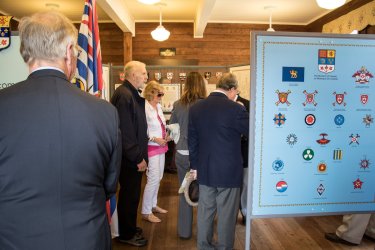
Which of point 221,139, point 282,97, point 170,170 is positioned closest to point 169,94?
point 170,170

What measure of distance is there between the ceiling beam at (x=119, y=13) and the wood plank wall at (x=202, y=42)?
37cm

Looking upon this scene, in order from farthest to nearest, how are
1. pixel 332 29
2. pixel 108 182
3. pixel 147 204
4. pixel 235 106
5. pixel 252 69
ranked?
1. pixel 332 29
2. pixel 147 204
3. pixel 235 106
4. pixel 252 69
5. pixel 108 182

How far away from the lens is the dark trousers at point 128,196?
9.02ft

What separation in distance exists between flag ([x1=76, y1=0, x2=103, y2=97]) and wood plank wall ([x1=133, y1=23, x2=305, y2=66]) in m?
5.42

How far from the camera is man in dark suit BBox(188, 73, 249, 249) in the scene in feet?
7.61

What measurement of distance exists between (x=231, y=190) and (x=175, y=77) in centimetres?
278

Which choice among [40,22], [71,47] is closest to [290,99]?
[71,47]

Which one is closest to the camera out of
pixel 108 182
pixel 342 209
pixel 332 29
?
pixel 108 182

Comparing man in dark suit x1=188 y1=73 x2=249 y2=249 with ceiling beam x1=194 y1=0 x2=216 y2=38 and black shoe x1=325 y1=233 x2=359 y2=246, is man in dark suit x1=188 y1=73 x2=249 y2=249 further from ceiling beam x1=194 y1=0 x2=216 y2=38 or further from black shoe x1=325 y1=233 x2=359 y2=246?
ceiling beam x1=194 y1=0 x2=216 y2=38

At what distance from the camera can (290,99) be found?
177cm

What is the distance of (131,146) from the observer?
8.54ft

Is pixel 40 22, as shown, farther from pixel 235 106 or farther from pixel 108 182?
pixel 235 106

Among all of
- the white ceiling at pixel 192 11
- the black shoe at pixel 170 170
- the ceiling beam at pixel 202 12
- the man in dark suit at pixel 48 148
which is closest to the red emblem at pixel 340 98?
the man in dark suit at pixel 48 148

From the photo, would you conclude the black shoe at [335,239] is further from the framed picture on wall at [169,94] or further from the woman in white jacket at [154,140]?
the framed picture on wall at [169,94]
